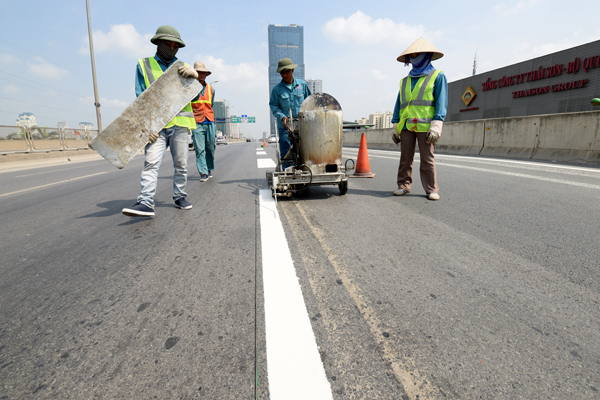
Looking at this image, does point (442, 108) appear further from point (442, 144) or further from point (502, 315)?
point (442, 144)

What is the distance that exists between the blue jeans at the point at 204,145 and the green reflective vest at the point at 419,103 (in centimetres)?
397

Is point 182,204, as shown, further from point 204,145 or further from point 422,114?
point 422,114

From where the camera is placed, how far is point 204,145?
7043 millimetres

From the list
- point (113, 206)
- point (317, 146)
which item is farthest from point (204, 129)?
point (317, 146)

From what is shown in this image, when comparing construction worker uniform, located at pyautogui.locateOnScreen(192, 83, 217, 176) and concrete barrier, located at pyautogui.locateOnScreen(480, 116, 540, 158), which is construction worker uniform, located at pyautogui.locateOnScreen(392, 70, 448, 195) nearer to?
construction worker uniform, located at pyautogui.locateOnScreen(192, 83, 217, 176)

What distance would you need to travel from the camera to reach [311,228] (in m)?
3.12

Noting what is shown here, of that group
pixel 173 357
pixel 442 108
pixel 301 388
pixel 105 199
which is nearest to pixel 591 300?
pixel 301 388

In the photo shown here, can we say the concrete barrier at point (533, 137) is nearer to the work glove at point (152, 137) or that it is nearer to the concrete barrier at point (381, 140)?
the concrete barrier at point (381, 140)

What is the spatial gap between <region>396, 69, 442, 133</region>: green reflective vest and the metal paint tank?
1.02 m

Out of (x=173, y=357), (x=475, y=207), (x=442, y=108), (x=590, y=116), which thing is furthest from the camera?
(x=590, y=116)

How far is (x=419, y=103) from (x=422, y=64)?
56cm

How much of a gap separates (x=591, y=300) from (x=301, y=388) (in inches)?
65.9

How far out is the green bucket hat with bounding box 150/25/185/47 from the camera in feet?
12.0

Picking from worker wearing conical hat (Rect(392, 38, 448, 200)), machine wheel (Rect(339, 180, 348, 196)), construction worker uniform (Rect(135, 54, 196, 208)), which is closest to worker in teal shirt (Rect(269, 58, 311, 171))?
machine wheel (Rect(339, 180, 348, 196))
